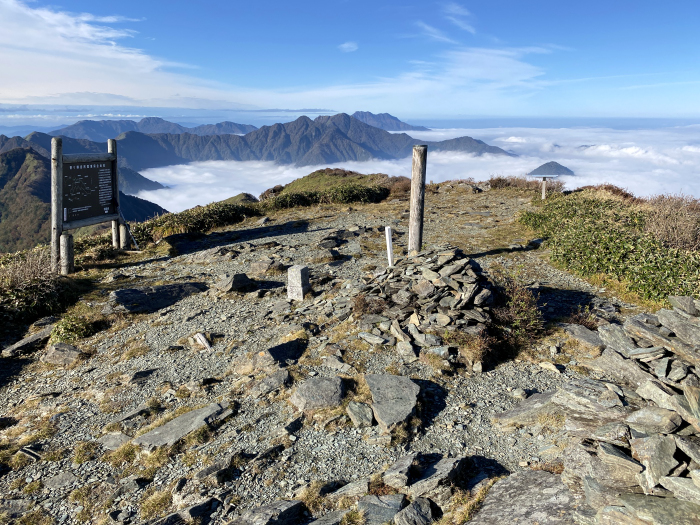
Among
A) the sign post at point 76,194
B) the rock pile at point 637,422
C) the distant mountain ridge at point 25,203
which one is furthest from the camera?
the distant mountain ridge at point 25,203

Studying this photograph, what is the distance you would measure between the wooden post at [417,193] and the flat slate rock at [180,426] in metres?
8.96

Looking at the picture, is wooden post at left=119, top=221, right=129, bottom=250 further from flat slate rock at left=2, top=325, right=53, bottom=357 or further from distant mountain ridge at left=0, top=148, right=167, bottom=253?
distant mountain ridge at left=0, top=148, right=167, bottom=253

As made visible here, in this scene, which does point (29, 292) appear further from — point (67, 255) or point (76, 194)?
point (76, 194)

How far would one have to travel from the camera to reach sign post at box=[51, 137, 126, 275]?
1438 centimetres

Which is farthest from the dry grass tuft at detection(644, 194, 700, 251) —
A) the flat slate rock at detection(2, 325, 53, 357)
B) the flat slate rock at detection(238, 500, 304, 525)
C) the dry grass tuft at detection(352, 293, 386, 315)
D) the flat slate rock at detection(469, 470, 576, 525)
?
the flat slate rock at detection(2, 325, 53, 357)

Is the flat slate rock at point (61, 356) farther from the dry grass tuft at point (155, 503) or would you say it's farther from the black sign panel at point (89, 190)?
the black sign panel at point (89, 190)

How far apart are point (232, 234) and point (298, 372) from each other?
14.0 meters

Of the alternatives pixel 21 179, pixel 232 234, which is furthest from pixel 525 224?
pixel 21 179

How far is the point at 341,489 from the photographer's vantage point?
5398 mm

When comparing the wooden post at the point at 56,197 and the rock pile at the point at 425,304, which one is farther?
the wooden post at the point at 56,197

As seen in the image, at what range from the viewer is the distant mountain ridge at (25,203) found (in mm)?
134000

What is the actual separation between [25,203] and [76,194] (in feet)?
604

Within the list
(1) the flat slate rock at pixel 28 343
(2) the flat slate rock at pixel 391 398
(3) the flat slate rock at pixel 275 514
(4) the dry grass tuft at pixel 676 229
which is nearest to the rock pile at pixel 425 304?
(2) the flat slate rock at pixel 391 398

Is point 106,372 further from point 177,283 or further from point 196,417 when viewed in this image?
point 177,283
